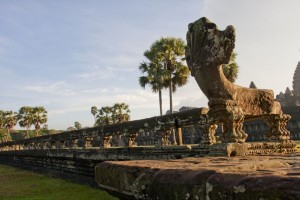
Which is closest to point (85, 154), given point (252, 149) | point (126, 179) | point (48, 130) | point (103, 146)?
point (103, 146)

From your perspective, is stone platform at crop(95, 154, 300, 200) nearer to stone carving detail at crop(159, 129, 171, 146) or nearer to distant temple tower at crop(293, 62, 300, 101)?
stone carving detail at crop(159, 129, 171, 146)

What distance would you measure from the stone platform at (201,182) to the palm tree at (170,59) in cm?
2551

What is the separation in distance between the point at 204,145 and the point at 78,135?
7.43 m

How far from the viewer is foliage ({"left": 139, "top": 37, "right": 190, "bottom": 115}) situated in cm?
2766

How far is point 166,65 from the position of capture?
91.6 ft

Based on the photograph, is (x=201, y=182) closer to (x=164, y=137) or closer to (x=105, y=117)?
(x=164, y=137)

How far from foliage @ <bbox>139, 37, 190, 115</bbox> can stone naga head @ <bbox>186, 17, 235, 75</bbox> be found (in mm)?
22652

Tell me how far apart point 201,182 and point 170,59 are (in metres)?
26.6

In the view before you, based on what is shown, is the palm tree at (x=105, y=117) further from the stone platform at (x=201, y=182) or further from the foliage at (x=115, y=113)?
the stone platform at (x=201, y=182)

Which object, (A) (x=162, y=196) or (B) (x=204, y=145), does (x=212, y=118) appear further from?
(A) (x=162, y=196)

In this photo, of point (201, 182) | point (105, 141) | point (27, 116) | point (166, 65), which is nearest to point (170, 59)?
point (166, 65)

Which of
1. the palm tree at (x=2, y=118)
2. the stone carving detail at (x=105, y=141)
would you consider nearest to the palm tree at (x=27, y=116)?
the palm tree at (x=2, y=118)

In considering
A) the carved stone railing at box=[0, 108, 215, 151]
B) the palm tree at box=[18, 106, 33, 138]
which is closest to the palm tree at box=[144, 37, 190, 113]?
the carved stone railing at box=[0, 108, 215, 151]

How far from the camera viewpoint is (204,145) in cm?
554
